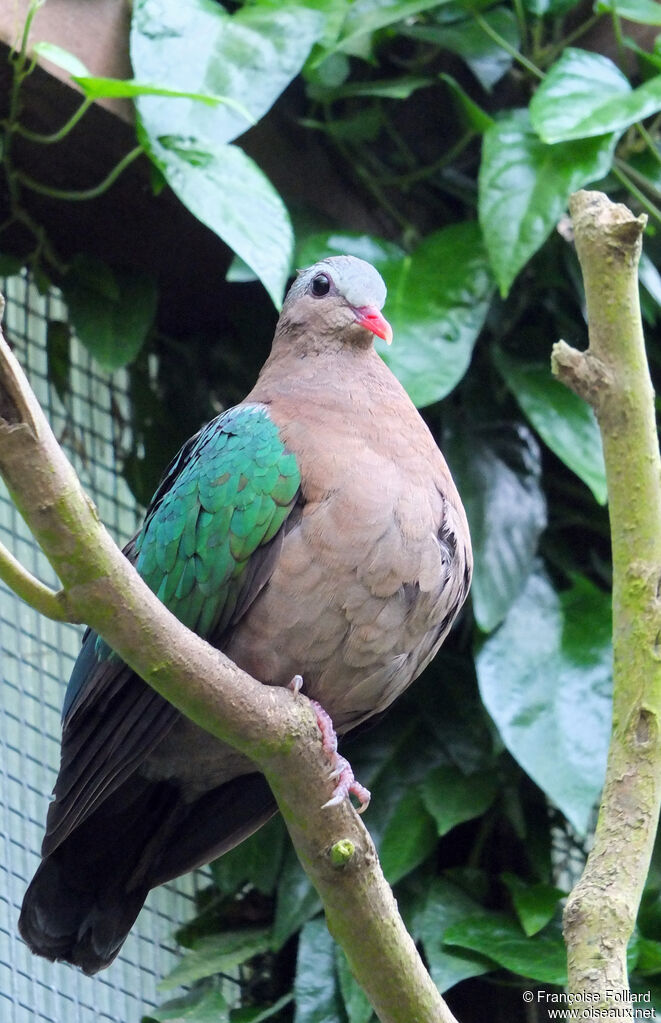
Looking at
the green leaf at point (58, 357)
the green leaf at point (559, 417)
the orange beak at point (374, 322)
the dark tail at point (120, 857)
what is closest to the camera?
the dark tail at point (120, 857)

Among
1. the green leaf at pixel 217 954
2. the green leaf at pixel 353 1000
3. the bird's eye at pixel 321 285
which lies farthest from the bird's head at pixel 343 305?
the green leaf at pixel 217 954

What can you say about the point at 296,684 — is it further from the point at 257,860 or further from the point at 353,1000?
the point at 257,860

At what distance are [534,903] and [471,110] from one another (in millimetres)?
1745

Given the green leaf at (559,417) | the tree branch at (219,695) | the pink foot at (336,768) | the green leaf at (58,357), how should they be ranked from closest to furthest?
the tree branch at (219,695)
the pink foot at (336,768)
the green leaf at (559,417)
the green leaf at (58,357)

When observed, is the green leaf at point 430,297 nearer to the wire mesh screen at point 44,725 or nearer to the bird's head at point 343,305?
the bird's head at point 343,305

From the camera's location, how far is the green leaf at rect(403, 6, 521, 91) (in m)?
2.86

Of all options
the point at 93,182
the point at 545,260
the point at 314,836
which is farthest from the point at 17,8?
the point at 314,836

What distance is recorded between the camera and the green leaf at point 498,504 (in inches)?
108

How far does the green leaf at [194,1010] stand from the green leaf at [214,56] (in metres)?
1.75

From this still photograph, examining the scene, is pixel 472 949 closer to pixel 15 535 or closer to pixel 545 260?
pixel 15 535

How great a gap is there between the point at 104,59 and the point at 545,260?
1123 mm

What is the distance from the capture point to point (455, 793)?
270 centimetres

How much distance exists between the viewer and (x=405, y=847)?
263 cm

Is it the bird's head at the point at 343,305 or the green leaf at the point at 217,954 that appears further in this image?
the green leaf at the point at 217,954
